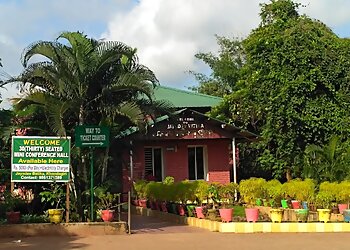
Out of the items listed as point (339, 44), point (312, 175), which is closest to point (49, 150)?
point (312, 175)

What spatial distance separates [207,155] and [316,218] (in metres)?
10.1

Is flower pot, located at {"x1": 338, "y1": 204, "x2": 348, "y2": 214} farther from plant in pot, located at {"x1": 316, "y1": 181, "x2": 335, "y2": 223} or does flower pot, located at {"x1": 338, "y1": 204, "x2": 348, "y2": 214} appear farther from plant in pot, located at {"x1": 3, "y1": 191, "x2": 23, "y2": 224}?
plant in pot, located at {"x1": 3, "y1": 191, "x2": 23, "y2": 224}

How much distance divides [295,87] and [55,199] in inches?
519

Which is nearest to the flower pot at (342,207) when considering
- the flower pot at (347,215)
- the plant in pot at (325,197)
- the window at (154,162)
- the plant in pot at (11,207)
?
the plant in pot at (325,197)

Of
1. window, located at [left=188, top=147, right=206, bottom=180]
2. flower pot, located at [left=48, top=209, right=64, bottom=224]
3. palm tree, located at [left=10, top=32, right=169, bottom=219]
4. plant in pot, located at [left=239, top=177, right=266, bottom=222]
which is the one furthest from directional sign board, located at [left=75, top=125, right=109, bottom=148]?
window, located at [left=188, top=147, right=206, bottom=180]

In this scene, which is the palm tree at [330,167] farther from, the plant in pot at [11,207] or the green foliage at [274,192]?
the plant in pot at [11,207]

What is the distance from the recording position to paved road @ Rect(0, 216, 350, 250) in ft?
36.3

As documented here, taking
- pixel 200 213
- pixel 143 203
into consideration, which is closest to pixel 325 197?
pixel 200 213

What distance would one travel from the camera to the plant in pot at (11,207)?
13438 millimetres

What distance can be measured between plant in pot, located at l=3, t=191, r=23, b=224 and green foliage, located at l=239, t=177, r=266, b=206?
6.83 m

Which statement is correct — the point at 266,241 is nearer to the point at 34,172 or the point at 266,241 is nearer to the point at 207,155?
the point at 34,172

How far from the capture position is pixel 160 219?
17000mm

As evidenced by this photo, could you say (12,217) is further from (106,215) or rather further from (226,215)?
(226,215)

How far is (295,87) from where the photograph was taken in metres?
23.8
